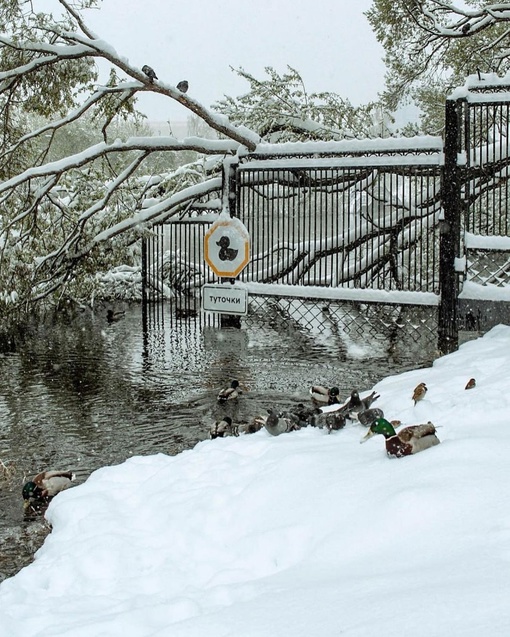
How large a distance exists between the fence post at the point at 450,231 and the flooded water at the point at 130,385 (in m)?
0.58

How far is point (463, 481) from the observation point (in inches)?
182

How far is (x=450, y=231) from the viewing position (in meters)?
11.1

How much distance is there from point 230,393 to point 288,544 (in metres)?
4.73

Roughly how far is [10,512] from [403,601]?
3565 mm

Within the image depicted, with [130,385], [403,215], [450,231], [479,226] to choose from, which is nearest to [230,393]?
[130,385]

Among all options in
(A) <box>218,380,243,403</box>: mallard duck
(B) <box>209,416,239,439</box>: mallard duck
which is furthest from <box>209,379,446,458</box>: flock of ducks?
(A) <box>218,380,243,403</box>: mallard duck

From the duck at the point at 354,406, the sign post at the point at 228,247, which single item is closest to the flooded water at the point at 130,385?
the sign post at the point at 228,247

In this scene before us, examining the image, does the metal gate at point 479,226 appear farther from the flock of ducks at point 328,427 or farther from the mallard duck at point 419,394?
the mallard duck at point 419,394

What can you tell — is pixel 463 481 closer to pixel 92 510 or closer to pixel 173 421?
pixel 92 510

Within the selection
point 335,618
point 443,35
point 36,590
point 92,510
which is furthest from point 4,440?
point 443,35

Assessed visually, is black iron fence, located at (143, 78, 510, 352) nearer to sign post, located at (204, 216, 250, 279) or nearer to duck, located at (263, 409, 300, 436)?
sign post, located at (204, 216, 250, 279)

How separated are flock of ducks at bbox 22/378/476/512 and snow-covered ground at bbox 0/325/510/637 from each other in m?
0.14

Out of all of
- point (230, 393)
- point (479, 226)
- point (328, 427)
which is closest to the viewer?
point (328, 427)

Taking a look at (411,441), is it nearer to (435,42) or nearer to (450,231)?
(450,231)
